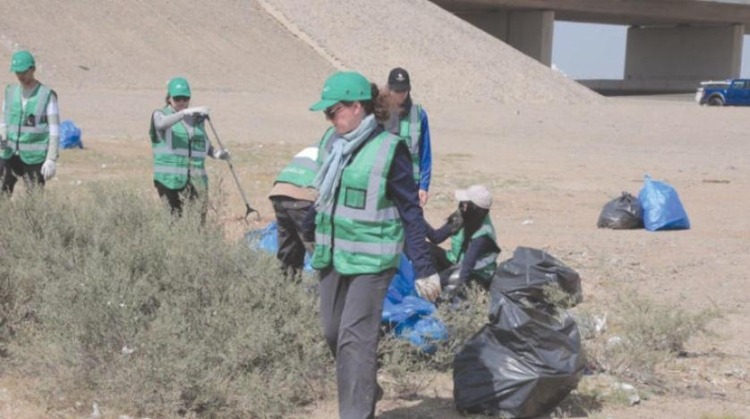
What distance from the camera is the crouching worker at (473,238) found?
6.75 meters

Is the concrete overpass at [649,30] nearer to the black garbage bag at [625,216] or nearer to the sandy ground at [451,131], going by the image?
the sandy ground at [451,131]

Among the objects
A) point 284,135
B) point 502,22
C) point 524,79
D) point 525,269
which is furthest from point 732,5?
point 525,269

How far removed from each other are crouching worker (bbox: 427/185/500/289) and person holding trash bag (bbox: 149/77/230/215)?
66.5 inches

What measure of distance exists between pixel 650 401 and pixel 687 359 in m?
0.88

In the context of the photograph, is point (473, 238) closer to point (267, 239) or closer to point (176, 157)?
point (267, 239)

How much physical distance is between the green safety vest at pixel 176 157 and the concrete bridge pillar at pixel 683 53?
206 ft

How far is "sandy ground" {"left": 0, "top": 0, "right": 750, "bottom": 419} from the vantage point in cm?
818

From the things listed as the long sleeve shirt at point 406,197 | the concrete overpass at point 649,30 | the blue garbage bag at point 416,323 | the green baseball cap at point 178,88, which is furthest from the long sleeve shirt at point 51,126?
the concrete overpass at point 649,30

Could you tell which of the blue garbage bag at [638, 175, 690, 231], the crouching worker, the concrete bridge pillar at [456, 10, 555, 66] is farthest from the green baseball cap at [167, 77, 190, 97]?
the concrete bridge pillar at [456, 10, 555, 66]

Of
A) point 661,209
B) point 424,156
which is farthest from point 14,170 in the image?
point 661,209

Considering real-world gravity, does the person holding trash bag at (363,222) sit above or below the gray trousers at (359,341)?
above

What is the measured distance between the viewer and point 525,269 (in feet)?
22.9

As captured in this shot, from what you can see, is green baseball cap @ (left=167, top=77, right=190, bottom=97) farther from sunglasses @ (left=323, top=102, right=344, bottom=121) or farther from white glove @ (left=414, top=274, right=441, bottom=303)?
white glove @ (left=414, top=274, right=441, bottom=303)

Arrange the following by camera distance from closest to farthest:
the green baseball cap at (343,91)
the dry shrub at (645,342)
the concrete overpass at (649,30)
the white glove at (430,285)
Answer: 1. the green baseball cap at (343,91)
2. the white glove at (430,285)
3. the dry shrub at (645,342)
4. the concrete overpass at (649,30)
